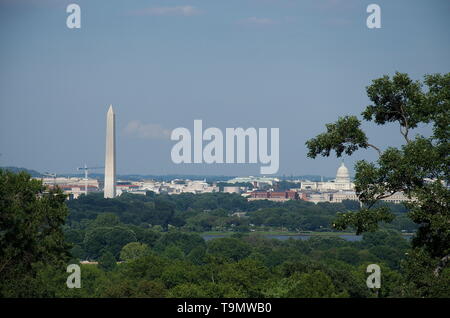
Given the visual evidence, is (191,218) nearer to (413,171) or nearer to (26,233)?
(26,233)

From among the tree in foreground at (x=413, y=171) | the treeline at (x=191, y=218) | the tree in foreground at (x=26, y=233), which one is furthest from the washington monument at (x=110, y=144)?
the tree in foreground at (x=413, y=171)

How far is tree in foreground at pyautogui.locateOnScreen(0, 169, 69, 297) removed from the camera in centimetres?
3275

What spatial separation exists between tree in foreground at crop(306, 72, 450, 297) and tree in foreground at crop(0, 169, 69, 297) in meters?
9.66

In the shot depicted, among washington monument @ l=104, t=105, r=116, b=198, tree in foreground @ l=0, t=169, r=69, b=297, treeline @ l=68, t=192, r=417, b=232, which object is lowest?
treeline @ l=68, t=192, r=417, b=232

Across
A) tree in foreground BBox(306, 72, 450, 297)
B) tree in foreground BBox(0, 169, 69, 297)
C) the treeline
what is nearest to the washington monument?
the treeline

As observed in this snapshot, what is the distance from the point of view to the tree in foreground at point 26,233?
32.8 m

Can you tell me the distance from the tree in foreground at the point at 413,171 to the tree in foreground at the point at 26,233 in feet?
31.7

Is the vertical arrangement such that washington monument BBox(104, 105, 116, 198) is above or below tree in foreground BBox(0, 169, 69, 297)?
above

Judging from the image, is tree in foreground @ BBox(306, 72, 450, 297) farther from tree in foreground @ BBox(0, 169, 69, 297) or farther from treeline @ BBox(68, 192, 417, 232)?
treeline @ BBox(68, 192, 417, 232)

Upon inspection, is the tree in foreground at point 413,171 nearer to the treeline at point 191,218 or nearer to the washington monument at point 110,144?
the washington monument at point 110,144

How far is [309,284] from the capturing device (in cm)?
3675

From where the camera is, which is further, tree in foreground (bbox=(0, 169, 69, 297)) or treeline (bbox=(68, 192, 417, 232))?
treeline (bbox=(68, 192, 417, 232))

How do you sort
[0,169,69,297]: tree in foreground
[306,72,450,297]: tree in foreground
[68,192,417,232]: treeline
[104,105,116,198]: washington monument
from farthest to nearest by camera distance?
1. [68,192,417,232]: treeline
2. [104,105,116,198]: washington monument
3. [0,169,69,297]: tree in foreground
4. [306,72,450,297]: tree in foreground

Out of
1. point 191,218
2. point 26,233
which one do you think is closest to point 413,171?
point 26,233
